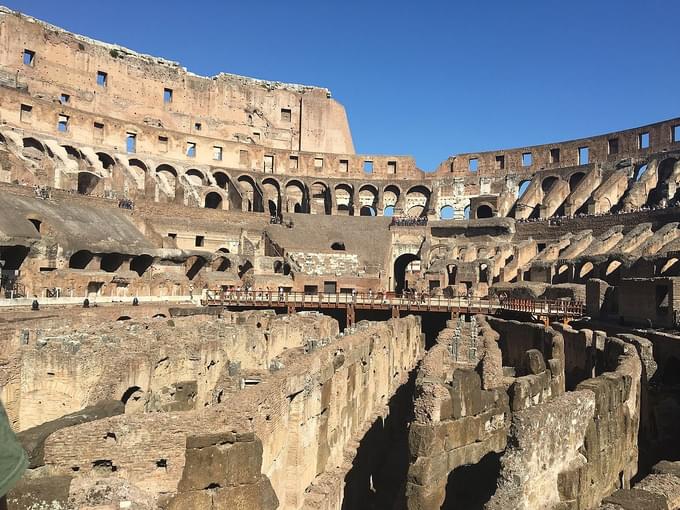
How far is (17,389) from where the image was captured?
828cm

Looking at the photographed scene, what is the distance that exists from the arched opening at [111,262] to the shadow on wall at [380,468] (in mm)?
21680

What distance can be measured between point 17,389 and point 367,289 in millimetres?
27219

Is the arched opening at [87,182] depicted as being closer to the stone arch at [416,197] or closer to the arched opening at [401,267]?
the arched opening at [401,267]

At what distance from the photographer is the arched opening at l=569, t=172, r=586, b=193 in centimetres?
4641

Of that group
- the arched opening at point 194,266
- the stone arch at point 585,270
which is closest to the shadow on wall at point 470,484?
the stone arch at point 585,270

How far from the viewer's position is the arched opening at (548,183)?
4769cm

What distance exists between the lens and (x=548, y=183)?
4809cm

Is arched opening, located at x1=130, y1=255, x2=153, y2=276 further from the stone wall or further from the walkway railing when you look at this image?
the stone wall

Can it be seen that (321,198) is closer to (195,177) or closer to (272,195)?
(272,195)

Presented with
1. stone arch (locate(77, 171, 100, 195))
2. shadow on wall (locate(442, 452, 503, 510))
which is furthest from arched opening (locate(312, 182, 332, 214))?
shadow on wall (locate(442, 452, 503, 510))

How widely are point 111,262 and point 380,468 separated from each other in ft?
79.7

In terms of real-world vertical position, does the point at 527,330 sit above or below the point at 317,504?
above

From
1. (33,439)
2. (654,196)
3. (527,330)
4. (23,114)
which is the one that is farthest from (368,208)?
(33,439)

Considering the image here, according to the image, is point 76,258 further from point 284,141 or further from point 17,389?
point 284,141
